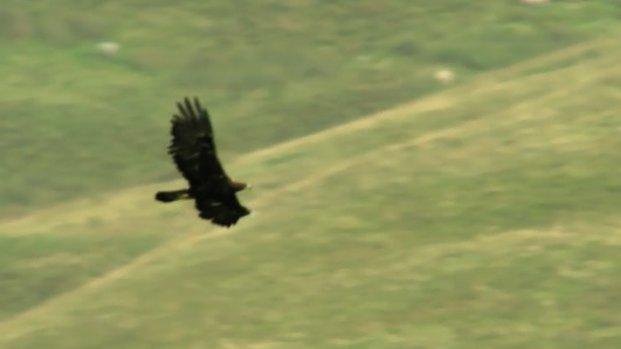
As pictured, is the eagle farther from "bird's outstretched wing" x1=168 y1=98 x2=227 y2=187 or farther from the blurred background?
the blurred background

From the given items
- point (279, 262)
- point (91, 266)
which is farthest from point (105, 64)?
point (279, 262)

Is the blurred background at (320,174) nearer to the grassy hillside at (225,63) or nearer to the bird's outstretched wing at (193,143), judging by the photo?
the grassy hillside at (225,63)

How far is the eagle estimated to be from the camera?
3553 cm

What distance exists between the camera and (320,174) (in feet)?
335

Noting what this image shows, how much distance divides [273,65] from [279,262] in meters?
58.8

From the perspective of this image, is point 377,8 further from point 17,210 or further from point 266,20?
point 17,210

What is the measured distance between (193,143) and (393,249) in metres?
49.4

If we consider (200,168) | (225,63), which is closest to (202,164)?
(200,168)

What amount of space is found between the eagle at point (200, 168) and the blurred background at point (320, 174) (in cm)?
3266

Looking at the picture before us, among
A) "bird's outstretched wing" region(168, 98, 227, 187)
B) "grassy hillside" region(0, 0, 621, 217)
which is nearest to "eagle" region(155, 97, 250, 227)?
"bird's outstretched wing" region(168, 98, 227, 187)

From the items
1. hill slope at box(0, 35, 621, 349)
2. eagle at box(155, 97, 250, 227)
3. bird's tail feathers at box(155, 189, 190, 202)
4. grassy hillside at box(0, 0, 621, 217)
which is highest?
grassy hillside at box(0, 0, 621, 217)

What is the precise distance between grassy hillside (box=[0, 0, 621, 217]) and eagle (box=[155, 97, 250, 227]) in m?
79.7

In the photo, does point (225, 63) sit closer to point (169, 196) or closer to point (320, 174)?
point (320, 174)

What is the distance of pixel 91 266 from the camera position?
311 feet
